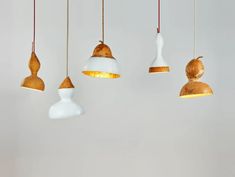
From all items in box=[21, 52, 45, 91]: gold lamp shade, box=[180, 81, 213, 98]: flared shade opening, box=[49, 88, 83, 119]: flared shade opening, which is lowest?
box=[49, 88, 83, 119]: flared shade opening

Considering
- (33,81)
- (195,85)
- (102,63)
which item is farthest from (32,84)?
(195,85)

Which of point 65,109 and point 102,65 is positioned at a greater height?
point 102,65

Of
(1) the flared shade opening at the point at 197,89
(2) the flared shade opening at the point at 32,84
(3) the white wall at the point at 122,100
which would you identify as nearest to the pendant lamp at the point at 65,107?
(2) the flared shade opening at the point at 32,84

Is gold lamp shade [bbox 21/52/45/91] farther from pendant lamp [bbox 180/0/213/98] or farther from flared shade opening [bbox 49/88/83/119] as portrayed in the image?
A: pendant lamp [bbox 180/0/213/98]

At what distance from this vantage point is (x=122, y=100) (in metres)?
2.74

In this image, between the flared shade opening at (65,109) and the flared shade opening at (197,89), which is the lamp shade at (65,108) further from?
the flared shade opening at (197,89)

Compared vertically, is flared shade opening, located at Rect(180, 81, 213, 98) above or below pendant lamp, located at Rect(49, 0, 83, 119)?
above

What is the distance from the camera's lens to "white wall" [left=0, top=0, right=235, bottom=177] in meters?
2.69

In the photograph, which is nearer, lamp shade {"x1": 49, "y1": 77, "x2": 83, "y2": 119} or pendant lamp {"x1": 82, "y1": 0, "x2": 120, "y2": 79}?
pendant lamp {"x1": 82, "y1": 0, "x2": 120, "y2": 79}

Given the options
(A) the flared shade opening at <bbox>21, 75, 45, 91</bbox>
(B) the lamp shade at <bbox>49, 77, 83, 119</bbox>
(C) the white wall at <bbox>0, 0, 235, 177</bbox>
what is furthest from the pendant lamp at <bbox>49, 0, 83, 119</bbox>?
(C) the white wall at <bbox>0, 0, 235, 177</bbox>

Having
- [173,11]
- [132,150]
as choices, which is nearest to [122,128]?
[132,150]

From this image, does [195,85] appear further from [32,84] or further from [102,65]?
[32,84]

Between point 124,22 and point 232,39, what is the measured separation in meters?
0.76

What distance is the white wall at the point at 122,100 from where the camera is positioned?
2.69 m
